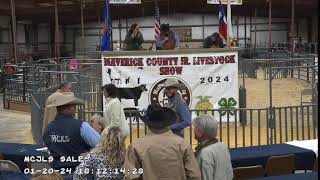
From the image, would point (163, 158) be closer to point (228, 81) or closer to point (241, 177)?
point (241, 177)

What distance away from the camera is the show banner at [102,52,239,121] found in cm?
1182

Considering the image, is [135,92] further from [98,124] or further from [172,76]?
[98,124]

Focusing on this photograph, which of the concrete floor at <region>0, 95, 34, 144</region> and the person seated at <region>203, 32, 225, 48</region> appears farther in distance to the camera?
the person seated at <region>203, 32, 225, 48</region>

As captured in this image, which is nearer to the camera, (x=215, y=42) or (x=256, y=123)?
(x=256, y=123)

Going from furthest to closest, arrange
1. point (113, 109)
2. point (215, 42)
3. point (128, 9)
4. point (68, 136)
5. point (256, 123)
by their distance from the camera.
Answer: point (128, 9) → point (215, 42) → point (256, 123) → point (113, 109) → point (68, 136)

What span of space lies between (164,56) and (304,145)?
5.76m

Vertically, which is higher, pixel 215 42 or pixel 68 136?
pixel 215 42

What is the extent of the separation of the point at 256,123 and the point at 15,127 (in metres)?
6.37

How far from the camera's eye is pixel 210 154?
4.39 metres

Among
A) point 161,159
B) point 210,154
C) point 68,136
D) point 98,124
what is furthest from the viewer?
point 98,124

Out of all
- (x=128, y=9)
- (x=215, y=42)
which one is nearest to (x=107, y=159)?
(x=215, y=42)

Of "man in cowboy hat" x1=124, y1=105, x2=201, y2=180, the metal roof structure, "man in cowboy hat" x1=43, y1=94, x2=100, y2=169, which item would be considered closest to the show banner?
"man in cowboy hat" x1=43, y1=94, x2=100, y2=169

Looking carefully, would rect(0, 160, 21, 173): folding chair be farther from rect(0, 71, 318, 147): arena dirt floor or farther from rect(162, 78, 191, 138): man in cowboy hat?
rect(0, 71, 318, 147): arena dirt floor

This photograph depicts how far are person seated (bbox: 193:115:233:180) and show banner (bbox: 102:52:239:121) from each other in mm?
7226
